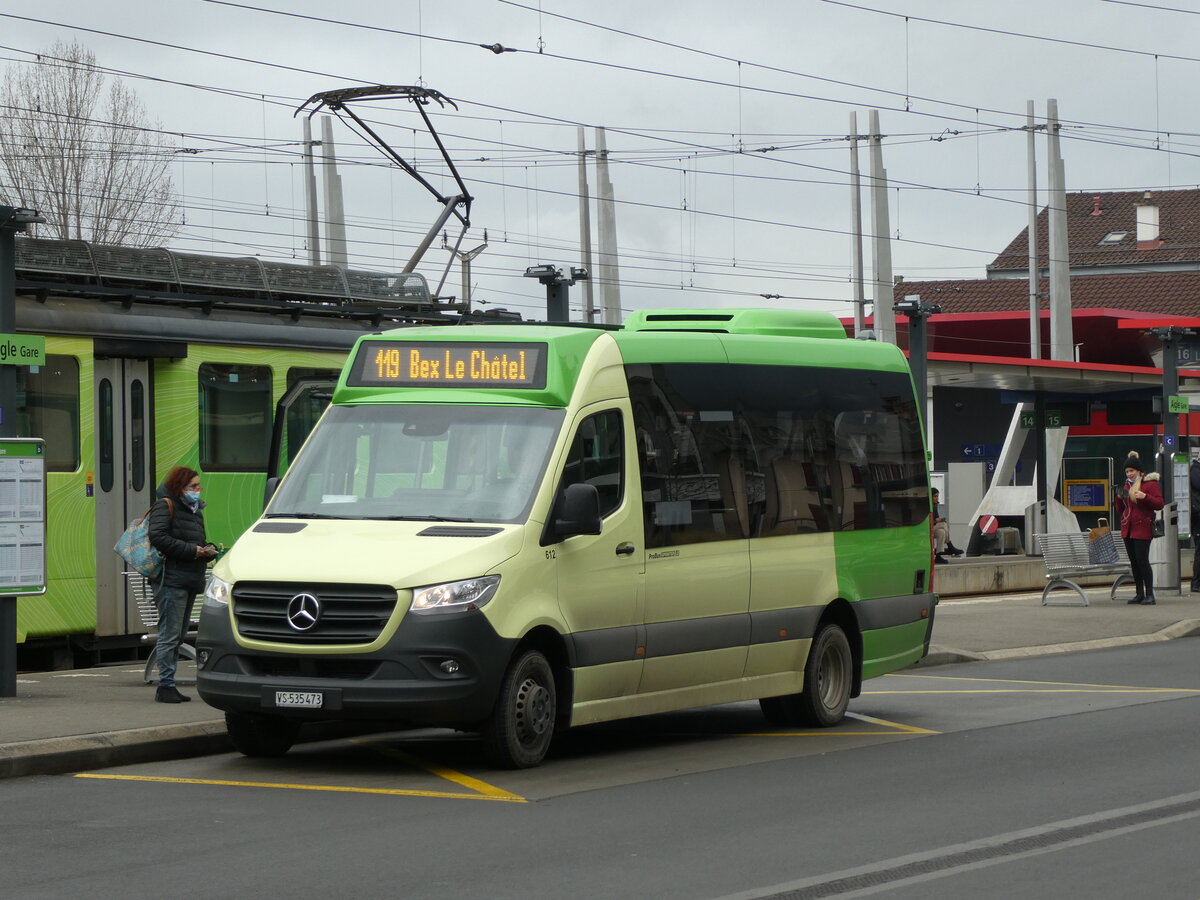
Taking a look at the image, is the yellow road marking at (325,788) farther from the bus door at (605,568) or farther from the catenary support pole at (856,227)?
the catenary support pole at (856,227)

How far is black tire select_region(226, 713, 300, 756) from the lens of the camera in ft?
37.6

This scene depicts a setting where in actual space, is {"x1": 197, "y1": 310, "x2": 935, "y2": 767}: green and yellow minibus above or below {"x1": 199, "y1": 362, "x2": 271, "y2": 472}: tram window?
below

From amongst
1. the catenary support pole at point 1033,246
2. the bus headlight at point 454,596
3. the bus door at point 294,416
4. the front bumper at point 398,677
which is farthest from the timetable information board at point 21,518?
the catenary support pole at point 1033,246

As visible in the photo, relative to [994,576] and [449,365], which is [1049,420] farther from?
[449,365]

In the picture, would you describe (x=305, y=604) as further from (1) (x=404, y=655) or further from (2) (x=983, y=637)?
(2) (x=983, y=637)

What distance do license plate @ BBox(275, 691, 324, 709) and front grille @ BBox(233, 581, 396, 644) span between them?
0.93ft

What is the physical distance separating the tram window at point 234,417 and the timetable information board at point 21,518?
380 cm

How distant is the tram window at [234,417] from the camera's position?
17.8 meters

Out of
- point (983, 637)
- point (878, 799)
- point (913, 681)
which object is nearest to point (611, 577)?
point (878, 799)

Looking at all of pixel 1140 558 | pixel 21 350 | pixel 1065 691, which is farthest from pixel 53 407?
pixel 1140 558

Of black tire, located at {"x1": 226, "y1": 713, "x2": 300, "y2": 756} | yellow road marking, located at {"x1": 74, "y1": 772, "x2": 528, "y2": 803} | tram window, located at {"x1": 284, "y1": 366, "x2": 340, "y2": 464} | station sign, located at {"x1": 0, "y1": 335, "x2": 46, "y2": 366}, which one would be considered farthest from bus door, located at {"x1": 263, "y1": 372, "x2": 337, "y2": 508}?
yellow road marking, located at {"x1": 74, "y1": 772, "x2": 528, "y2": 803}

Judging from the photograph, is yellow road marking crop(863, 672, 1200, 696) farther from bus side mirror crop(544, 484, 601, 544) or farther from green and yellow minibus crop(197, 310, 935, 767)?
bus side mirror crop(544, 484, 601, 544)

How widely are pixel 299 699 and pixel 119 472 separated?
7.06 m

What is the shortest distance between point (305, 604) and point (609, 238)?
37.7m
